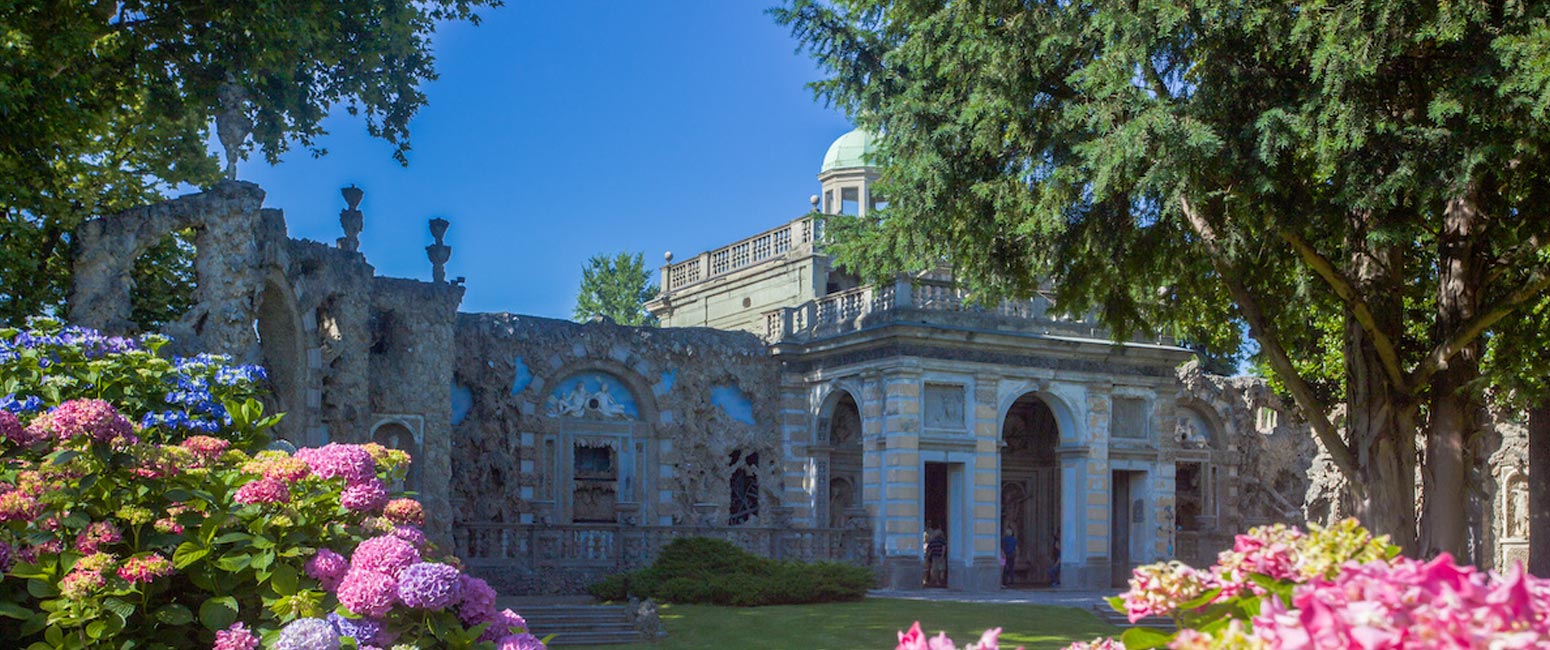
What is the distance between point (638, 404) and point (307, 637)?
2395 cm

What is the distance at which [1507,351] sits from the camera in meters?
15.3

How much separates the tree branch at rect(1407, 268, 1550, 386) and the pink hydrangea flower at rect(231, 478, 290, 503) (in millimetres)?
11055

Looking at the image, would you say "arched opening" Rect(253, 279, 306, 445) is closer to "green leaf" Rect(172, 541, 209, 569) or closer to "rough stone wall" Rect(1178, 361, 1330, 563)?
"green leaf" Rect(172, 541, 209, 569)

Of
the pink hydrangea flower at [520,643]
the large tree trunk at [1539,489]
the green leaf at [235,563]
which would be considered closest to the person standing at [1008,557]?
the large tree trunk at [1539,489]

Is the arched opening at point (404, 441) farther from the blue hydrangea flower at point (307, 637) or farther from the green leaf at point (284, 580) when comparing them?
the blue hydrangea flower at point (307, 637)

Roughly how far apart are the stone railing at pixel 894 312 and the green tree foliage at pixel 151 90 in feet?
31.9

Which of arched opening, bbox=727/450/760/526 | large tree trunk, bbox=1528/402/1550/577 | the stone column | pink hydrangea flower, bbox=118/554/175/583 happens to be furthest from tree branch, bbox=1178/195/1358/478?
arched opening, bbox=727/450/760/526

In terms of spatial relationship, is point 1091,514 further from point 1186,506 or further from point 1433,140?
point 1433,140

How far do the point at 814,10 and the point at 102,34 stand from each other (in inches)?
360

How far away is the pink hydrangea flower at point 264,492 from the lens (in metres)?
7.46

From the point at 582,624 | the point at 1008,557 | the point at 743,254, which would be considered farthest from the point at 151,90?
the point at 1008,557

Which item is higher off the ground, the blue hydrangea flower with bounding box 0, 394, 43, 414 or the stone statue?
the stone statue

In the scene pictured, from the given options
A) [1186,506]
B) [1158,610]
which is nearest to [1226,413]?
[1186,506]

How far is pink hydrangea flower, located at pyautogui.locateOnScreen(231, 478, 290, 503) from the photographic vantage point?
746 centimetres
